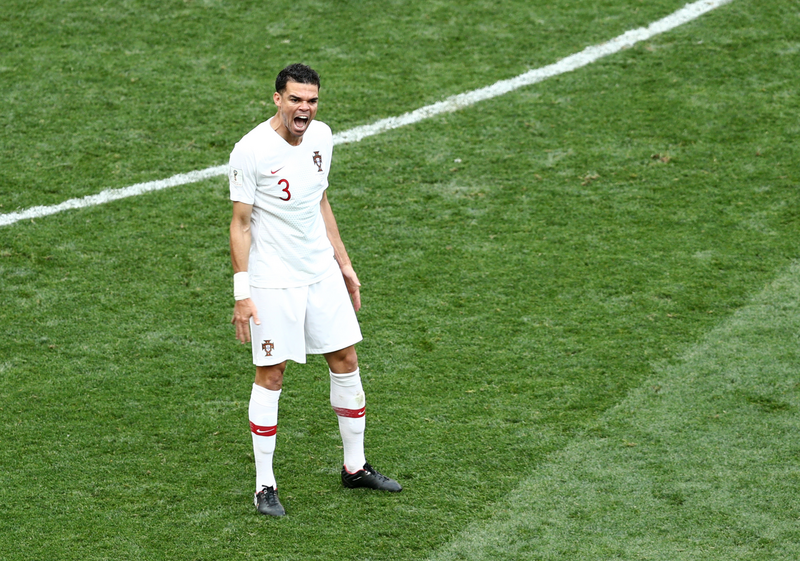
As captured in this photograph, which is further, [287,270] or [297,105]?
[287,270]

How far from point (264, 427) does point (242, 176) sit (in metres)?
1.06

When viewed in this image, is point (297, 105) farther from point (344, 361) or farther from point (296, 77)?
point (344, 361)

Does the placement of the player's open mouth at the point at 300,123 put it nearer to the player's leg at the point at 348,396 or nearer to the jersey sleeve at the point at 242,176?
the jersey sleeve at the point at 242,176

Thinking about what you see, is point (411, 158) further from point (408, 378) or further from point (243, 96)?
point (408, 378)

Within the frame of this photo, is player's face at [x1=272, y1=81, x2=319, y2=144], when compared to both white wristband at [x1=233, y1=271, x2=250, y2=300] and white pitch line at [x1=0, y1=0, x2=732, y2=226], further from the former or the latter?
white pitch line at [x1=0, y1=0, x2=732, y2=226]

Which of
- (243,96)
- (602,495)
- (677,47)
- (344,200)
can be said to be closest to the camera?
(602,495)

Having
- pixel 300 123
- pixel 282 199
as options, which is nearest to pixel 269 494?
pixel 282 199

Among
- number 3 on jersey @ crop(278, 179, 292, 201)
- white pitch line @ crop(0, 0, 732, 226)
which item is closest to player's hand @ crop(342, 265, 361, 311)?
number 3 on jersey @ crop(278, 179, 292, 201)

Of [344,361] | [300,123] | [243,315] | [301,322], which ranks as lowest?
[344,361]

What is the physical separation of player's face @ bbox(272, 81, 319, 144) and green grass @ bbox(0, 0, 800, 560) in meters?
1.61

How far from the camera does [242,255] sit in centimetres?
423

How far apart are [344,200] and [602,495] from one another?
3287 mm

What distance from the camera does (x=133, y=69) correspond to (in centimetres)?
859

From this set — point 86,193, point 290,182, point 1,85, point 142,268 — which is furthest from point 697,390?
point 1,85
